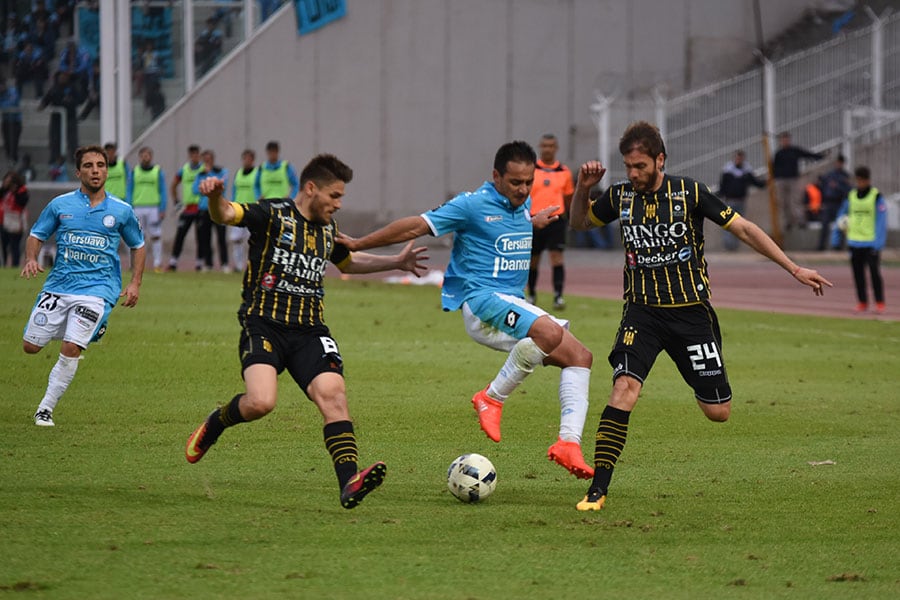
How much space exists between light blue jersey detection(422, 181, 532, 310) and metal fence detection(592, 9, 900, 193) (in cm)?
2575

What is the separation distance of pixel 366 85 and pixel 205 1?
4.61m

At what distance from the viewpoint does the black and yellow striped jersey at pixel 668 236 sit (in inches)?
308

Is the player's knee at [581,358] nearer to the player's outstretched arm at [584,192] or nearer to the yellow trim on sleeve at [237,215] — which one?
the player's outstretched arm at [584,192]

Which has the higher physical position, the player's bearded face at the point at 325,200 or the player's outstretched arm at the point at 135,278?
the player's bearded face at the point at 325,200

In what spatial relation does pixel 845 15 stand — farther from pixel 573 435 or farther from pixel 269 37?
pixel 573 435

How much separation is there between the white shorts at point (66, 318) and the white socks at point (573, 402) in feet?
12.5

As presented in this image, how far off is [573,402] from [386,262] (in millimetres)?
1408

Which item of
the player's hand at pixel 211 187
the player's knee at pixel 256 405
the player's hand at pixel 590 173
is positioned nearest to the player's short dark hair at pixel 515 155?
the player's hand at pixel 590 173

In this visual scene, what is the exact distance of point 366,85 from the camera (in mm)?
35812

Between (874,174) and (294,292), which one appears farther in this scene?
(874,174)

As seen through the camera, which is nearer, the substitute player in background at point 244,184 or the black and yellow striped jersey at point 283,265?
the black and yellow striped jersey at point 283,265

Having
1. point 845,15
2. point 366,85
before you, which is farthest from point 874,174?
point 366,85

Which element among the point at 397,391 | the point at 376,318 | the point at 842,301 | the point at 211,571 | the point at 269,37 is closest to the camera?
the point at 211,571

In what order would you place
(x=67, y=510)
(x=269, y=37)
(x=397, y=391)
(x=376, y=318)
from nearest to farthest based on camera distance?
(x=67, y=510) < (x=397, y=391) < (x=376, y=318) < (x=269, y=37)
